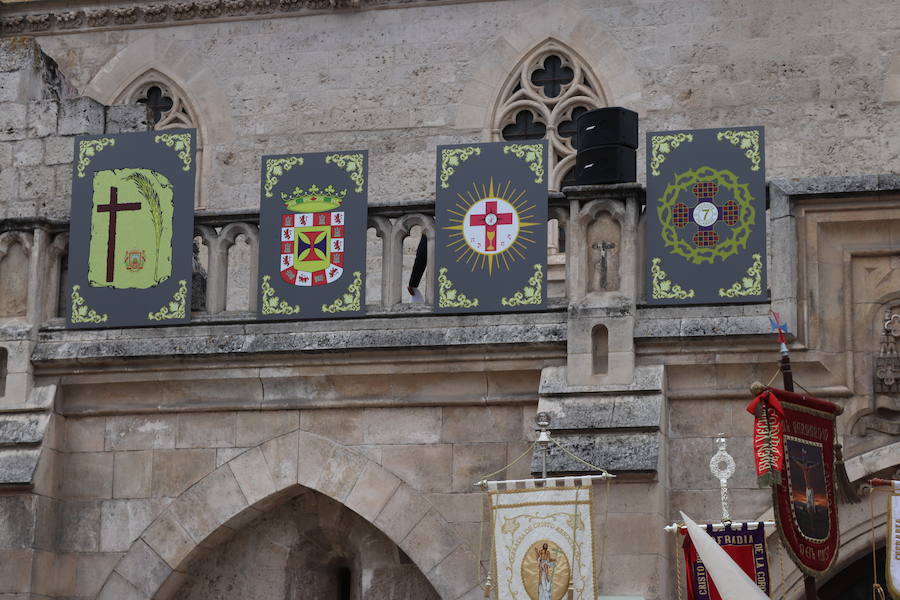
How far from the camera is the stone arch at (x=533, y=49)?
20.0 meters

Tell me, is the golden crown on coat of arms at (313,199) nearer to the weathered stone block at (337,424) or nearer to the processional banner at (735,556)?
the weathered stone block at (337,424)

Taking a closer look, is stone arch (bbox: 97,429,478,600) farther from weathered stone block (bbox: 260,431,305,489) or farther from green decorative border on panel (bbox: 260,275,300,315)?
green decorative border on panel (bbox: 260,275,300,315)

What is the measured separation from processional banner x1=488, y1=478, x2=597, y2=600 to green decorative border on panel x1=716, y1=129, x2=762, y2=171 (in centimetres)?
271

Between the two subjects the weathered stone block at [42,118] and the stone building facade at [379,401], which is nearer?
the stone building facade at [379,401]

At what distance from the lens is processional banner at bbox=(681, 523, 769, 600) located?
13516mm

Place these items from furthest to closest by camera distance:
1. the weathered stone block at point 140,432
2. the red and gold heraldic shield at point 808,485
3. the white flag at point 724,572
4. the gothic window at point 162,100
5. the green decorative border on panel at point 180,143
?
the gothic window at point 162,100 → the green decorative border on panel at point 180,143 → the weathered stone block at point 140,432 → the white flag at point 724,572 → the red and gold heraldic shield at point 808,485

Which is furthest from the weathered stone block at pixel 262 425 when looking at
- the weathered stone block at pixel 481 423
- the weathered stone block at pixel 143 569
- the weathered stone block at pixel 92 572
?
the weathered stone block at pixel 92 572

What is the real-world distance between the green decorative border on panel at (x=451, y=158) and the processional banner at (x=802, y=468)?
3.31 meters

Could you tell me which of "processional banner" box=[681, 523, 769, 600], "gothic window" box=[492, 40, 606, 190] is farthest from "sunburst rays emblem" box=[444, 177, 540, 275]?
"gothic window" box=[492, 40, 606, 190]

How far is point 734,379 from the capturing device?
Result: 14.2 metres

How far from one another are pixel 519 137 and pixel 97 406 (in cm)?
646

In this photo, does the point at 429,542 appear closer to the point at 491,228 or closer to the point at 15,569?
the point at 491,228

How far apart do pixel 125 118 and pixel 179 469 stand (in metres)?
3.15

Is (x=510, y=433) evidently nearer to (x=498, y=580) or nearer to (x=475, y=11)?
(x=498, y=580)
